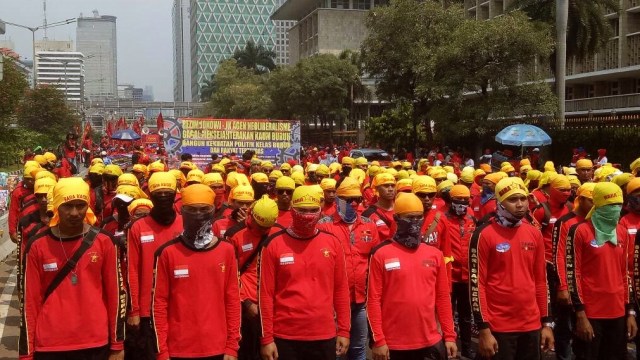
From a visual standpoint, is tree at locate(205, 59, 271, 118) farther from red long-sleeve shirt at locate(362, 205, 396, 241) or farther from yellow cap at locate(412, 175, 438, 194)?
red long-sleeve shirt at locate(362, 205, 396, 241)

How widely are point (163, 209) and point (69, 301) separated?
4.90 ft

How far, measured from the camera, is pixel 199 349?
4.94 m

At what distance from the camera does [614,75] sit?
1594 inches

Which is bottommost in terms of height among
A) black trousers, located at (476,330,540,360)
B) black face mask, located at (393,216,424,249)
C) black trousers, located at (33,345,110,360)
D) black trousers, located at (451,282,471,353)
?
black trousers, located at (451,282,471,353)

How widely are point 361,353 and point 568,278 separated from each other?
1897 millimetres

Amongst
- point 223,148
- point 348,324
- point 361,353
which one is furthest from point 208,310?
point 223,148

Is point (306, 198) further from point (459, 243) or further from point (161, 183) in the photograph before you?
point (459, 243)

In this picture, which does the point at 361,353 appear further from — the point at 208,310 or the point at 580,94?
the point at 580,94

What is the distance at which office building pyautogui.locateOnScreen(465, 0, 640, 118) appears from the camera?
38625 mm

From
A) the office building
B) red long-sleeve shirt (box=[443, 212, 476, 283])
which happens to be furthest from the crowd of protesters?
the office building

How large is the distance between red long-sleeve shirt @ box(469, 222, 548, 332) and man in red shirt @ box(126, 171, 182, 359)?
2.46 meters

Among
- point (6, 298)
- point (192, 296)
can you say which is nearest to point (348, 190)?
point (192, 296)

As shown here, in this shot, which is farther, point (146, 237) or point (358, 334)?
point (358, 334)

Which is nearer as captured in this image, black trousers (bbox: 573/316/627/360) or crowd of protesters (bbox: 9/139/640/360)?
crowd of protesters (bbox: 9/139/640/360)
